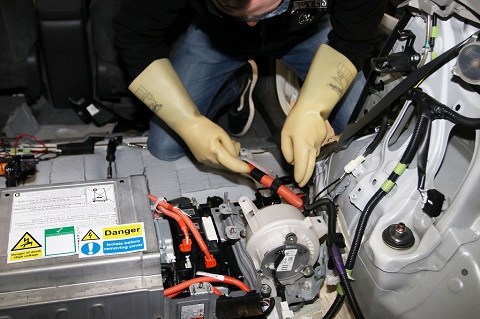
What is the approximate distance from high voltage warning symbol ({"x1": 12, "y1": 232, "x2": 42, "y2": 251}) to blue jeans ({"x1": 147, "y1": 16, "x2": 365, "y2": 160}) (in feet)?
3.52

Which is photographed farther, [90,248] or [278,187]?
[278,187]

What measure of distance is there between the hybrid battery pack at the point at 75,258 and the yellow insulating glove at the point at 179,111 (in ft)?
1.83

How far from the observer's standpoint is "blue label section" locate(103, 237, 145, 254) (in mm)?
1446

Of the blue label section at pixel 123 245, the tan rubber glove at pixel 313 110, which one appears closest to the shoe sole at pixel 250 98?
the tan rubber glove at pixel 313 110

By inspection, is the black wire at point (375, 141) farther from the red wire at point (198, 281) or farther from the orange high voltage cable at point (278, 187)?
the red wire at point (198, 281)

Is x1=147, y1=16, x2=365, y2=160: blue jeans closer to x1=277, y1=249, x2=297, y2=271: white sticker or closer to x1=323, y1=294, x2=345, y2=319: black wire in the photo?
x1=277, y1=249, x2=297, y2=271: white sticker

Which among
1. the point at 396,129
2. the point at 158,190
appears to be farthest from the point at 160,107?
the point at 396,129

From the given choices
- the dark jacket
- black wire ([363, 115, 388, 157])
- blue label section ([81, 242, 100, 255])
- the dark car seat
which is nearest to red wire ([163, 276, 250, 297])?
blue label section ([81, 242, 100, 255])

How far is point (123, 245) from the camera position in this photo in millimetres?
1461

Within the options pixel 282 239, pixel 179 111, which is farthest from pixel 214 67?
pixel 282 239

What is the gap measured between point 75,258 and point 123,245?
0.13 metres

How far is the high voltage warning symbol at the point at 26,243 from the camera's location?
55.4 inches

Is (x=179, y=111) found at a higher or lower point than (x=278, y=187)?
higher

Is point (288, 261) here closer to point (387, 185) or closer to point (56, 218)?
point (387, 185)
